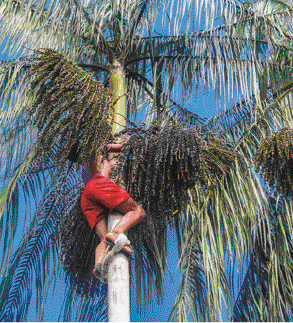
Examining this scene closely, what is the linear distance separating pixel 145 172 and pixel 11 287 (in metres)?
2.44

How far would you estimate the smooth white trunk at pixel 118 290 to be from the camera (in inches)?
117

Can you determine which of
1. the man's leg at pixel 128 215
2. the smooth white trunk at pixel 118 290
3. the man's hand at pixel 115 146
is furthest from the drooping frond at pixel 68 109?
the smooth white trunk at pixel 118 290

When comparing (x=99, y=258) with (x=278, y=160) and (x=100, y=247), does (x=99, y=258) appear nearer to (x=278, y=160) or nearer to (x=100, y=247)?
(x=100, y=247)

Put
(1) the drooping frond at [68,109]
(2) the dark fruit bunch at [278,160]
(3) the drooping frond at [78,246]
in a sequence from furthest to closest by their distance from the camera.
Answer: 1. (3) the drooping frond at [78,246]
2. (2) the dark fruit bunch at [278,160]
3. (1) the drooping frond at [68,109]

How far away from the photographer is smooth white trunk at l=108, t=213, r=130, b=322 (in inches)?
117

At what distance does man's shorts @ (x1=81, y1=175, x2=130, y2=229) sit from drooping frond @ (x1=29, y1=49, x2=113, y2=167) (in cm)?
19

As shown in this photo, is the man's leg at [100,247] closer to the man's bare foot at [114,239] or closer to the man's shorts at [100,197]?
the man's shorts at [100,197]

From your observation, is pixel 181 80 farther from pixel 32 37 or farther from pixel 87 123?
pixel 87 123

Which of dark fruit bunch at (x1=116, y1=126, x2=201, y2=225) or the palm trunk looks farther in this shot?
dark fruit bunch at (x1=116, y1=126, x2=201, y2=225)

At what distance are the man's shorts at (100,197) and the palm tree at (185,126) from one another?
2.04ft

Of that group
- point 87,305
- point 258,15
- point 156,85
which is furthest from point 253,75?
point 87,305

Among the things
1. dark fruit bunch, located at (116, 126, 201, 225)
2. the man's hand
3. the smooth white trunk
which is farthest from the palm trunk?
the man's hand

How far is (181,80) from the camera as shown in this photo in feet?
17.3

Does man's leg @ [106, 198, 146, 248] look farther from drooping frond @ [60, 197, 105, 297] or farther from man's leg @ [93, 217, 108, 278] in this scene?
drooping frond @ [60, 197, 105, 297]
